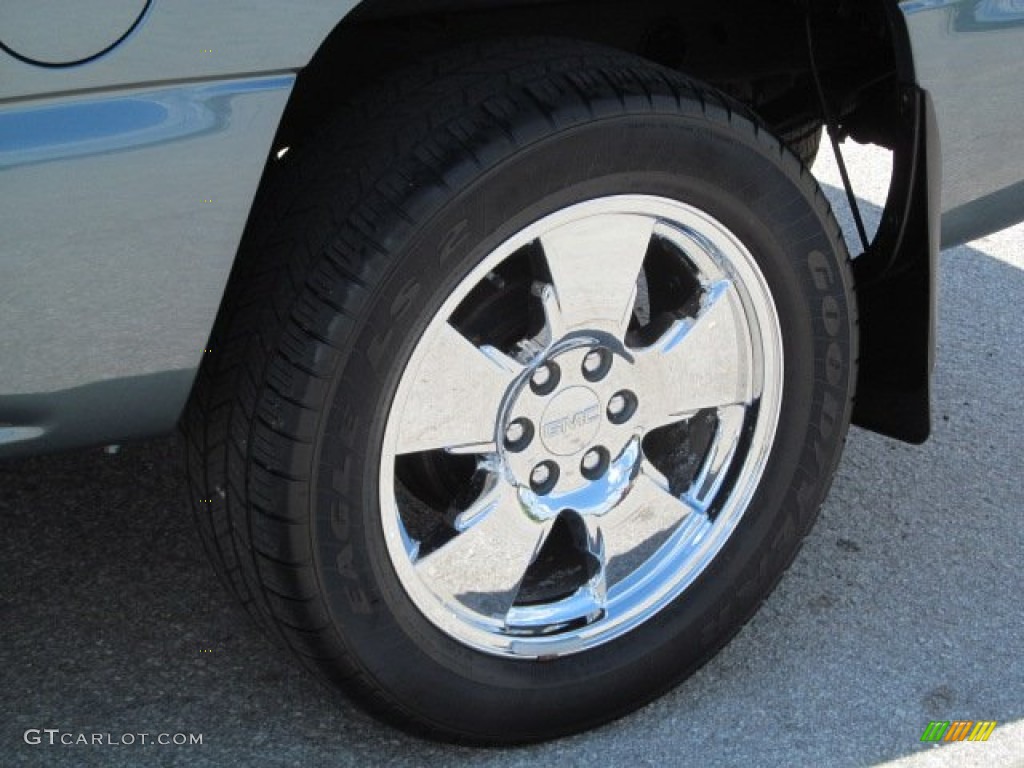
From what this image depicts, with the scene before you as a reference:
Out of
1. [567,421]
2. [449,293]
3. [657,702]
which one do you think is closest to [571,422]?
[567,421]

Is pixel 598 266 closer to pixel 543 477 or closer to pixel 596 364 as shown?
pixel 596 364

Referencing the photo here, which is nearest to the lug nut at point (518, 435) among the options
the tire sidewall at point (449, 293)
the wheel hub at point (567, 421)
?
the wheel hub at point (567, 421)

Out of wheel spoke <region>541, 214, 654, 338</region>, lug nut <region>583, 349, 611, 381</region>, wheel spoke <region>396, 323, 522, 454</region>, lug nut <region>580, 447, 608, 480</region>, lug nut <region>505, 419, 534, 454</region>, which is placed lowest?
lug nut <region>580, 447, 608, 480</region>

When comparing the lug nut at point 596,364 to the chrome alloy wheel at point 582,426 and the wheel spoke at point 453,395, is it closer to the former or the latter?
the chrome alloy wheel at point 582,426

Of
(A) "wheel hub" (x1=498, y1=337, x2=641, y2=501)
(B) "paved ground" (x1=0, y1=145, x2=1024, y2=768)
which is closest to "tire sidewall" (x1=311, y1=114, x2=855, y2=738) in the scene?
(B) "paved ground" (x1=0, y1=145, x2=1024, y2=768)

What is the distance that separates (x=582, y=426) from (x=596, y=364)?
0.29 ft

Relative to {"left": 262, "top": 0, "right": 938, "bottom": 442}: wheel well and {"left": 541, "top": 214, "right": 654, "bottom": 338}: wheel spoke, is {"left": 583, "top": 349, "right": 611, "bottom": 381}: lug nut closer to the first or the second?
{"left": 541, "top": 214, "right": 654, "bottom": 338}: wheel spoke

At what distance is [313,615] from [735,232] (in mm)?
755

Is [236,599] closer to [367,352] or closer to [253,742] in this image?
[253,742]

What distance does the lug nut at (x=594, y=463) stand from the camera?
213 cm

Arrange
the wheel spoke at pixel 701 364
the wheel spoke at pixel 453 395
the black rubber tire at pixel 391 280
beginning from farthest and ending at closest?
the wheel spoke at pixel 701 364 → the wheel spoke at pixel 453 395 → the black rubber tire at pixel 391 280

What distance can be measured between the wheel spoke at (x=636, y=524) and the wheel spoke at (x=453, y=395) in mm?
268

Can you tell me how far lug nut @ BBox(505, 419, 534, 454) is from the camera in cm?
204

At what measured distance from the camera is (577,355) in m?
2.06
